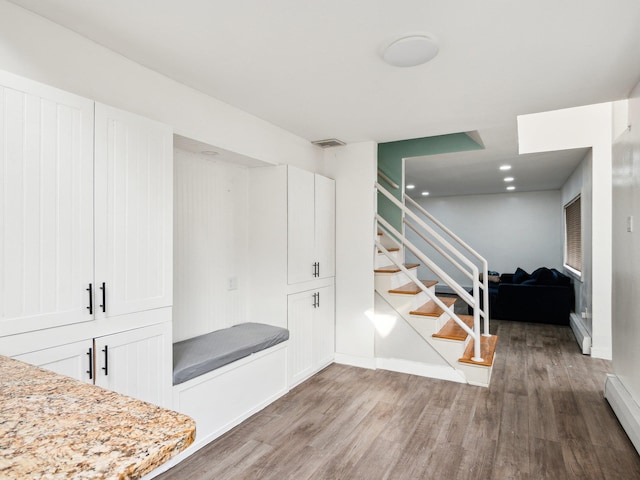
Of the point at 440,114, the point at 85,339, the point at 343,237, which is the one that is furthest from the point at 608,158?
the point at 85,339

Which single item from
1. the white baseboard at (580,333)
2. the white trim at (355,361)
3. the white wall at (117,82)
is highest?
the white wall at (117,82)

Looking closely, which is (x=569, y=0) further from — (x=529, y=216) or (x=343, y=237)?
(x=529, y=216)

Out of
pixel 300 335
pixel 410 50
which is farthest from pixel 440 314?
pixel 410 50

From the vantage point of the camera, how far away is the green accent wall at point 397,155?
4219 millimetres

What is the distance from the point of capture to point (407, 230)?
9273 millimetres

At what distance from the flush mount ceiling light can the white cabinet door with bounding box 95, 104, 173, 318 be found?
4.42ft

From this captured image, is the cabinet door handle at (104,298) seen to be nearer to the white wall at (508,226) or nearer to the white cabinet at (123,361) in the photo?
the white cabinet at (123,361)

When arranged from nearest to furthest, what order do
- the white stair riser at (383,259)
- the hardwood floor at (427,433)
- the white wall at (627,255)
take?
the hardwood floor at (427,433), the white wall at (627,255), the white stair riser at (383,259)

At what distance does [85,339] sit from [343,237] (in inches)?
107

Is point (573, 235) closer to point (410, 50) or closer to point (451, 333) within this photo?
point (451, 333)

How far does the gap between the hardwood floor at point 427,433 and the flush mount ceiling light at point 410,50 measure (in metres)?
2.36

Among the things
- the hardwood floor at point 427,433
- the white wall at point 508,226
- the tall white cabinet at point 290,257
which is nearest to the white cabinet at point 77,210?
the hardwood floor at point 427,433

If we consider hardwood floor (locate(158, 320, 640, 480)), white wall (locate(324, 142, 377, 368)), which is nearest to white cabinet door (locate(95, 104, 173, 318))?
hardwood floor (locate(158, 320, 640, 480))

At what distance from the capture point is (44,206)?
5.41 ft
